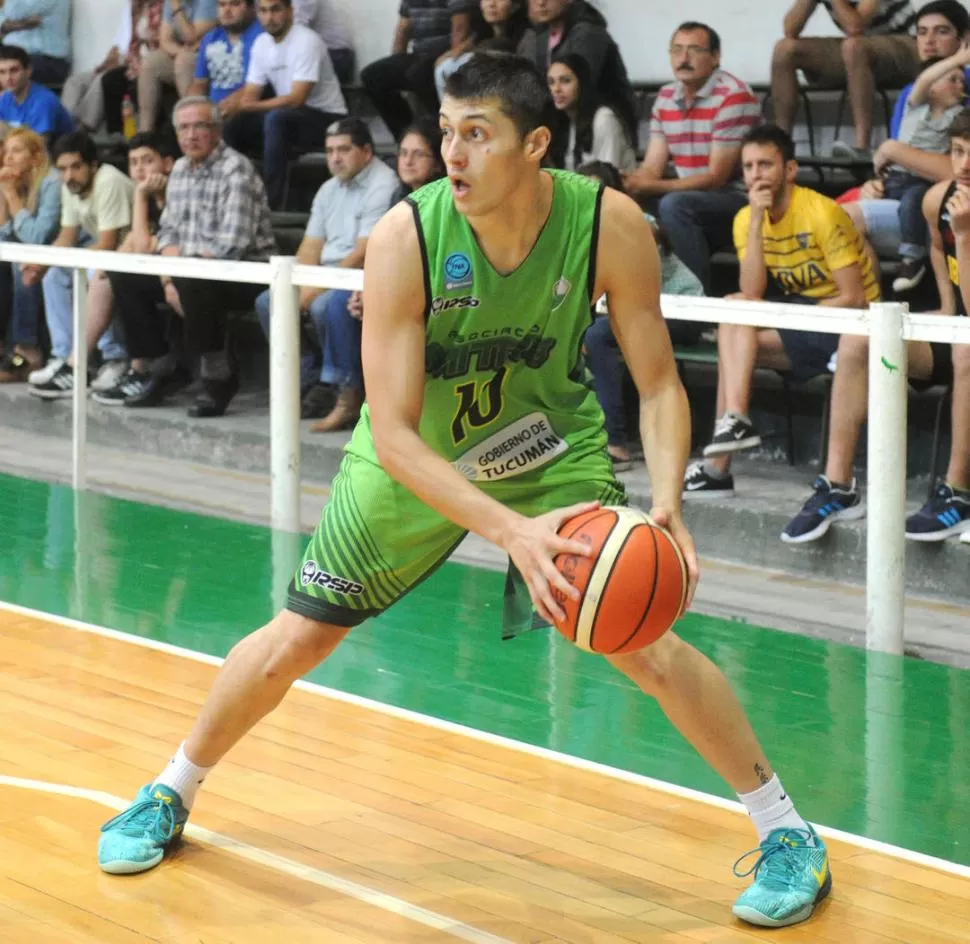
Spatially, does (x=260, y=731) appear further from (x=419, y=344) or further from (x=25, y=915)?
(x=419, y=344)

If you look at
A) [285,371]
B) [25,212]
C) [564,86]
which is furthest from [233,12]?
[285,371]

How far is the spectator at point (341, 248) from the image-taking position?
28.2 ft

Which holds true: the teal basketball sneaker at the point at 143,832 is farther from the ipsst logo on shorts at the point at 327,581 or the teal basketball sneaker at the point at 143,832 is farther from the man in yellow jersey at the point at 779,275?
the man in yellow jersey at the point at 779,275

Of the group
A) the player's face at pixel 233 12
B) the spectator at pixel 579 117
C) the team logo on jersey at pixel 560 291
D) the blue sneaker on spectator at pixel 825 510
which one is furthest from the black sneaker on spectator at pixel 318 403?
the team logo on jersey at pixel 560 291

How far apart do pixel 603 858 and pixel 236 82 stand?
8.26 m

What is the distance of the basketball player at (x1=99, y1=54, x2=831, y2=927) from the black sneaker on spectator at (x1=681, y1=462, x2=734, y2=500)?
3.42 m

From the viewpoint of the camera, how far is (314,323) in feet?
29.2

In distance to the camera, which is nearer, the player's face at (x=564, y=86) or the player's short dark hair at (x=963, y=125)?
the player's short dark hair at (x=963, y=125)

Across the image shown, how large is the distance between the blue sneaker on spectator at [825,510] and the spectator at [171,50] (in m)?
6.54

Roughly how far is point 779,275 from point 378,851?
407cm

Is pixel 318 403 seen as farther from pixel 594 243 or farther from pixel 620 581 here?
pixel 620 581

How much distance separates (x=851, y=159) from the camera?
8500mm

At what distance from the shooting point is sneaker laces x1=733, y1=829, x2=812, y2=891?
3408 mm

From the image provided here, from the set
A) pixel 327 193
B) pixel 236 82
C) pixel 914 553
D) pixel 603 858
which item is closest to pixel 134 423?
pixel 327 193
